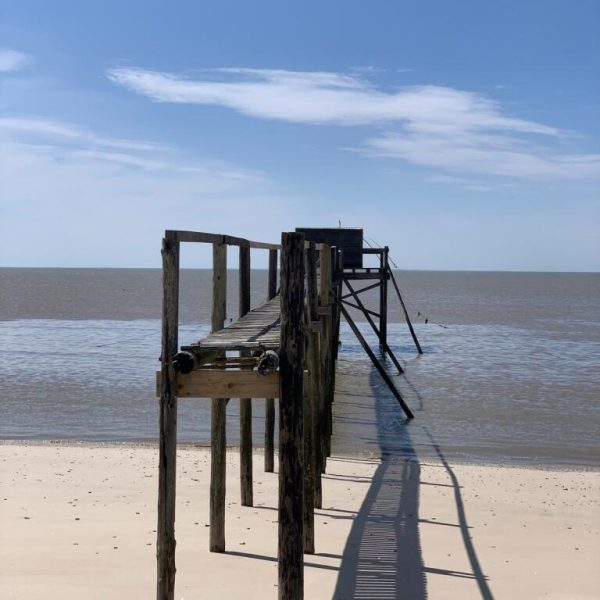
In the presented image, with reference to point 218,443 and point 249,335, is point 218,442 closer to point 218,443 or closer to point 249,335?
point 218,443

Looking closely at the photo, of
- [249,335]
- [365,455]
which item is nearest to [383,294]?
[365,455]

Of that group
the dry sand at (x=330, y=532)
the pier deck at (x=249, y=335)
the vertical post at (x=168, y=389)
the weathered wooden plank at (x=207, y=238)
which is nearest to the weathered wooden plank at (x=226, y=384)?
the vertical post at (x=168, y=389)

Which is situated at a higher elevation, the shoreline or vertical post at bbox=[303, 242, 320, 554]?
vertical post at bbox=[303, 242, 320, 554]

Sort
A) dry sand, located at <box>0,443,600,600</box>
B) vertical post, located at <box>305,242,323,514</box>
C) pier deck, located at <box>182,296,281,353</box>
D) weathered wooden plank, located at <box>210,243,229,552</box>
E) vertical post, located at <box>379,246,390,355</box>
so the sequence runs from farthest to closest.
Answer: vertical post, located at <box>379,246,390,355</box>, vertical post, located at <box>305,242,323,514</box>, weathered wooden plank, located at <box>210,243,229,552</box>, dry sand, located at <box>0,443,600,600</box>, pier deck, located at <box>182,296,281,353</box>

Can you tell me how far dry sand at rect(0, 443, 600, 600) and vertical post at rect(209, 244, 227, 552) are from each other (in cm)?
25

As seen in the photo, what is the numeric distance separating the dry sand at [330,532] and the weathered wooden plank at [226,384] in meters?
2.18

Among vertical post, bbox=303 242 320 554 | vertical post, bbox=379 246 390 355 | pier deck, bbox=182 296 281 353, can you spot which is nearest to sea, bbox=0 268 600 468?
vertical post, bbox=379 246 390 355

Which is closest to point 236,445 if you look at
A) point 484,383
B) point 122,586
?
point 122,586

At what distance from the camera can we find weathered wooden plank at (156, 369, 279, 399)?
603 centimetres

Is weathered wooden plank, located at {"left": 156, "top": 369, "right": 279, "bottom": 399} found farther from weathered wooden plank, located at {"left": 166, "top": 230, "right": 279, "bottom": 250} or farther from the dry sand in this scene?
the dry sand

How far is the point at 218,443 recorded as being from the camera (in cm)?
806

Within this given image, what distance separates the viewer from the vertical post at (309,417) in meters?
8.30

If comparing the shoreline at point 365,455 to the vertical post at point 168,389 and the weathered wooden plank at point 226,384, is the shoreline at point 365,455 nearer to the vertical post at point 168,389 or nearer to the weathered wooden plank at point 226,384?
the vertical post at point 168,389

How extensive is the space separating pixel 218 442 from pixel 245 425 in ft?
5.26
